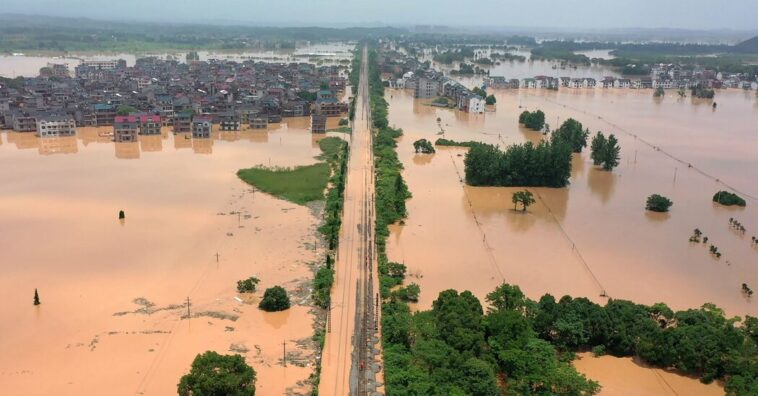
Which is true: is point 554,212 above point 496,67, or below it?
below

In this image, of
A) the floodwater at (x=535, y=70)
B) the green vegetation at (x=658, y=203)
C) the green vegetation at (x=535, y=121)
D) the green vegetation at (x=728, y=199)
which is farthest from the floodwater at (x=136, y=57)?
the green vegetation at (x=728, y=199)

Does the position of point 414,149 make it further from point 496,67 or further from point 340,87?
point 496,67

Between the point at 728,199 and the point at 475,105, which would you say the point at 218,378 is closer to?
the point at 728,199

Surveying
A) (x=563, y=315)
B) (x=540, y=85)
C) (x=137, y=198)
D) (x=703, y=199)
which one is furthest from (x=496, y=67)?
(x=563, y=315)

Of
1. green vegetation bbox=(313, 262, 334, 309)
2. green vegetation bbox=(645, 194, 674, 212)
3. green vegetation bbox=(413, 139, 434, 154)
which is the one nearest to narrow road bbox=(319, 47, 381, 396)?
green vegetation bbox=(313, 262, 334, 309)

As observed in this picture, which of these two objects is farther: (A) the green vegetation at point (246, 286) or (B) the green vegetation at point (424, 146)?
(B) the green vegetation at point (424, 146)

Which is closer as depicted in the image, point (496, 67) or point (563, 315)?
point (563, 315)

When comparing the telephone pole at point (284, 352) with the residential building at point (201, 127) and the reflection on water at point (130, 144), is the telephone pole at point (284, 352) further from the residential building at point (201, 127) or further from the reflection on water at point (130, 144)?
the residential building at point (201, 127)
